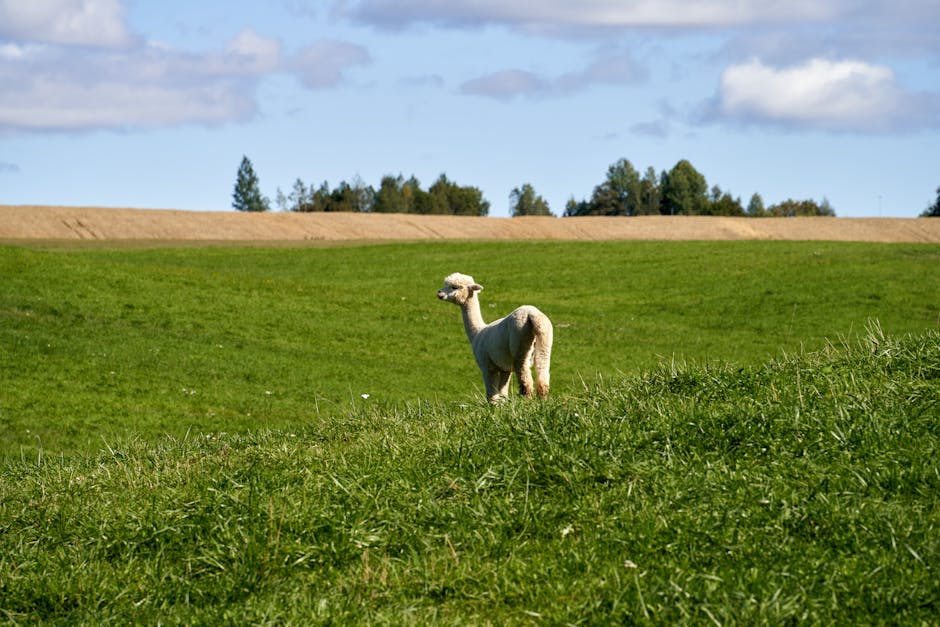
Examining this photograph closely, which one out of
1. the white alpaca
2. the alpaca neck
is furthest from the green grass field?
the alpaca neck

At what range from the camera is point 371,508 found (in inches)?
285

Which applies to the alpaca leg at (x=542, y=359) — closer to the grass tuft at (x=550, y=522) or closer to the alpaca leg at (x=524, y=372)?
the alpaca leg at (x=524, y=372)

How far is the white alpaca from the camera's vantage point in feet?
35.7

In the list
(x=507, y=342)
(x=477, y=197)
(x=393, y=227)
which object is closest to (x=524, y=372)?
(x=507, y=342)

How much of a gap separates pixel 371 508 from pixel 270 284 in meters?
A: 37.9

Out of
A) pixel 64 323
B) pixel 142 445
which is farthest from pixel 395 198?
pixel 142 445

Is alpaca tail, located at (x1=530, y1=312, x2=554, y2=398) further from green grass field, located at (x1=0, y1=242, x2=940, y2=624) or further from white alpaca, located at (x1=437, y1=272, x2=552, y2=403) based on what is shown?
green grass field, located at (x1=0, y1=242, x2=940, y2=624)

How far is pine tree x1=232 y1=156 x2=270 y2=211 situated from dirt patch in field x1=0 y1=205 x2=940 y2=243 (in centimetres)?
8138

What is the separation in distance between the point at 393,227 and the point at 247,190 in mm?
89084

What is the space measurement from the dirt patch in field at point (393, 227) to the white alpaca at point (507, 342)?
7201 centimetres

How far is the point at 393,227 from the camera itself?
9938 centimetres

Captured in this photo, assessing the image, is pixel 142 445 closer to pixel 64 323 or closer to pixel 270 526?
pixel 270 526

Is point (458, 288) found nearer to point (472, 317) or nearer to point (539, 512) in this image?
point (472, 317)

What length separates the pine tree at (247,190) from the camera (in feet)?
590
